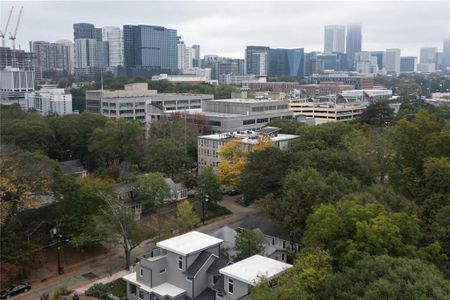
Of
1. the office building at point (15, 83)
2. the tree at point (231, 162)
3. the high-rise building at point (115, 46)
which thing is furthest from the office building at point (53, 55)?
the tree at point (231, 162)

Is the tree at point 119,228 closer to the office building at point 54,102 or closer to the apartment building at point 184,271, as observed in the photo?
the apartment building at point 184,271

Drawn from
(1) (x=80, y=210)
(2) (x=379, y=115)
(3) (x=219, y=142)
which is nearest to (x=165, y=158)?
(3) (x=219, y=142)

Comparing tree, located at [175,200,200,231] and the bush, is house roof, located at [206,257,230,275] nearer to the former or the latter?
the bush

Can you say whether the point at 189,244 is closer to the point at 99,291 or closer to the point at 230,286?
the point at 230,286

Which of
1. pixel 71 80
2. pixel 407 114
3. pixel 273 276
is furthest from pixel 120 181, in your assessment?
pixel 71 80

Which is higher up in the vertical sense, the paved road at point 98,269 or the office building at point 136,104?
the office building at point 136,104
